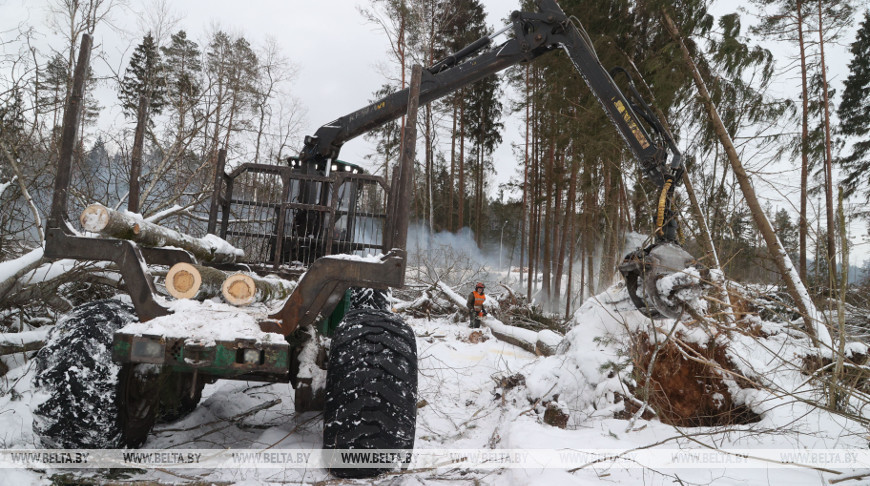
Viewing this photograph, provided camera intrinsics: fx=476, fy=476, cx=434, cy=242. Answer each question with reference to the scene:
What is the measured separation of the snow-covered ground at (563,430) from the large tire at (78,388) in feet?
0.64

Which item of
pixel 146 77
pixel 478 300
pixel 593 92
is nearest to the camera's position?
pixel 593 92

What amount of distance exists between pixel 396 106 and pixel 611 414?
13.6 ft

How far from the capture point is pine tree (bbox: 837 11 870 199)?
1595cm

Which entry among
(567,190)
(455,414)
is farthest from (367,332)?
(567,190)

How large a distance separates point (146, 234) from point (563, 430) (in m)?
2.99

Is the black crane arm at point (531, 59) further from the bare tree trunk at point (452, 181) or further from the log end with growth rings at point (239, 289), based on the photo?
the bare tree trunk at point (452, 181)

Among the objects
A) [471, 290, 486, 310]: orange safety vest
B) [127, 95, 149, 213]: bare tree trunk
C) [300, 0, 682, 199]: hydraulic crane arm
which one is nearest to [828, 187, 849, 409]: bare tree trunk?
[300, 0, 682, 199]: hydraulic crane arm

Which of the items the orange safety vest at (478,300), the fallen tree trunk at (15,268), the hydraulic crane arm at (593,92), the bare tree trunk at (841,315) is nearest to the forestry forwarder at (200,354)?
the fallen tree trunk at (15,268)

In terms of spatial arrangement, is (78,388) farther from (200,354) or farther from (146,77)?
(146,77)

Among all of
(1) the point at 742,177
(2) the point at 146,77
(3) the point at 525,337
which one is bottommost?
(3) the point at 525,337

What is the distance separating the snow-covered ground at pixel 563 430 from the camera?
97.0 inches

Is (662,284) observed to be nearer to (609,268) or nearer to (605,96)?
(605,96)

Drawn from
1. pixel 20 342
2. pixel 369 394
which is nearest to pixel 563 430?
pixel 369 394

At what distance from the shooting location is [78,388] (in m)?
2.37
